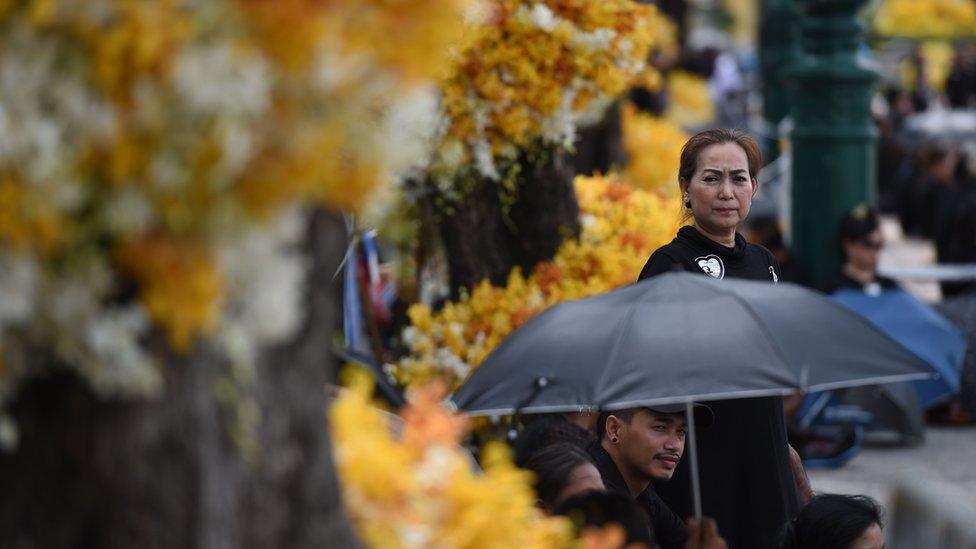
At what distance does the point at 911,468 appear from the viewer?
9195 millimetres

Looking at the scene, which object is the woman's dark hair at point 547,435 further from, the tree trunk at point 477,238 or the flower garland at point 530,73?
the tree trunk at point 477,238

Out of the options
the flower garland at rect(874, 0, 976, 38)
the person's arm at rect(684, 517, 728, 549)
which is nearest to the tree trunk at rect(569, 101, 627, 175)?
the person's arm at rect(684, 517, 728, 549)

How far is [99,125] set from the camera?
7.02 ft

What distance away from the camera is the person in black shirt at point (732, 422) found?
16.1 ft

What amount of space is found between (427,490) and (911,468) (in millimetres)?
7047

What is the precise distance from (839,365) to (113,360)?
218cm

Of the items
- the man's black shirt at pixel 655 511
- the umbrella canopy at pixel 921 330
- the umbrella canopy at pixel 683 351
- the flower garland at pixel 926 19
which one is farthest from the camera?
the flower garland at pixel 926 19

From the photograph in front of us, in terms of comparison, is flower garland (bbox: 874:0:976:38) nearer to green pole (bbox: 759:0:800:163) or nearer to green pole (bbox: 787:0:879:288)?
green pole (bbox: 759:0:800:163)

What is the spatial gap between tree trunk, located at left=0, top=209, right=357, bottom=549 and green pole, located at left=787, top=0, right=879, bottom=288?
8539 millimetres

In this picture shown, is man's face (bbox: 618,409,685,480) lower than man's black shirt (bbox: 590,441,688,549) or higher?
higher

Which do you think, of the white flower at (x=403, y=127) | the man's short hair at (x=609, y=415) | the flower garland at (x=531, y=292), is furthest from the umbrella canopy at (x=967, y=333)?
the white flower at (x=403, y=127)

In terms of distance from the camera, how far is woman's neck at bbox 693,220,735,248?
→ 16.4 feet

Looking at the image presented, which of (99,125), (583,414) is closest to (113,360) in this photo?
(99,125)

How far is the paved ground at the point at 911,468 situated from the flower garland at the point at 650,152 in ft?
7.15
